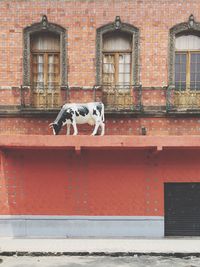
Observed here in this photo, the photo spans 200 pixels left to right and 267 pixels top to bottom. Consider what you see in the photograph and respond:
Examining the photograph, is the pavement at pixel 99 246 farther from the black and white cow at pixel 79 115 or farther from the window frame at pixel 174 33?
the window frame at pixel 174 33

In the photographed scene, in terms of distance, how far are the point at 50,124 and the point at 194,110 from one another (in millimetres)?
4839

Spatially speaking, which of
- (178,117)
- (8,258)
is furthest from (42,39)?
(8,258)

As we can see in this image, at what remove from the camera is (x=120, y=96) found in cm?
1572

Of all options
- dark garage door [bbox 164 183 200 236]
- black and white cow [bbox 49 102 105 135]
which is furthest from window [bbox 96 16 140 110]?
dark garage door [bbox 164 183 200 236]

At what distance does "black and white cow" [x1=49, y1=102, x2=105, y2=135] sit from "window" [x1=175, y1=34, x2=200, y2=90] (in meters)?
2.98

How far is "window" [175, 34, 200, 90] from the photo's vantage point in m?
15.9

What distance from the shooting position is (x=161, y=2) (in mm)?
15711

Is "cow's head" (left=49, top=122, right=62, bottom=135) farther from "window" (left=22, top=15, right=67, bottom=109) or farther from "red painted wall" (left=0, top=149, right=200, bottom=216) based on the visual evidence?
"window" (left=22, top=15, right=67, bottom=109)

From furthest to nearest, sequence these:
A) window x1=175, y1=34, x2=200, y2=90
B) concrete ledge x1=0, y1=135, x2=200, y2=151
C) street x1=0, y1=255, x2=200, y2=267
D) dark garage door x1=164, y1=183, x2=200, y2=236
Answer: window x1=175, y1=34, x2=200, y2=90, dark garage door x1=164, y1=183, x2=200, y2=236, concrete ledge x1=0, y1=135, x2=200, y2=151, street x1=0, y1=255, x2=200, y2=267

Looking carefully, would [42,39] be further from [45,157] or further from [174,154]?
[174,154]

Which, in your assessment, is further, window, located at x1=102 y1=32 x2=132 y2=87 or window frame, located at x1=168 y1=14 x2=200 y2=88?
window, located at x1=102 y1=32 x2=132 y2=87

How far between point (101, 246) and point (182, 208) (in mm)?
3386

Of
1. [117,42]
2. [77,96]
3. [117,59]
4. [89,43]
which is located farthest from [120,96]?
[89,43]

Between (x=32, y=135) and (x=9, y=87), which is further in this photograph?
(x=9, y=87)
